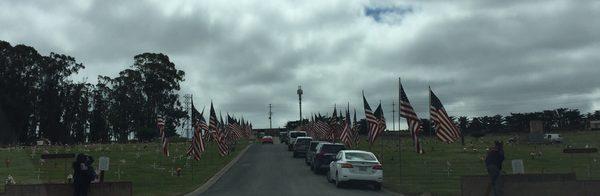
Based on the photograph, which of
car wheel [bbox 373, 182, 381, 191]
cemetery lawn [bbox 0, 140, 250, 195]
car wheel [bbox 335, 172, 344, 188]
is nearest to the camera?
car wheel [bbox 373, 182, 381, 191]

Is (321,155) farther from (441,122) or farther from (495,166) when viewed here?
(495,166)

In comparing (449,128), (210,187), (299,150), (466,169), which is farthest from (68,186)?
(299,150)

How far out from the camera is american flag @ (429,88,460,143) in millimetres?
26609

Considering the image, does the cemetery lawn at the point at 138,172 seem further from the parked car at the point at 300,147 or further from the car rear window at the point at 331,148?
the parked car at the point at 300,147

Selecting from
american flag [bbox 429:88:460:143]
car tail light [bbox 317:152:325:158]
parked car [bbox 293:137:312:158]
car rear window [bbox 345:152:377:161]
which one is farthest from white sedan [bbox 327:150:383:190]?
parked car [bbox 293:137:312:158]

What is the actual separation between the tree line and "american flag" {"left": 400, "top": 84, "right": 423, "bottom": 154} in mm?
58678

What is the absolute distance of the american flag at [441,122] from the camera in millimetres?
26609

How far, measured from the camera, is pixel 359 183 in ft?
81.5

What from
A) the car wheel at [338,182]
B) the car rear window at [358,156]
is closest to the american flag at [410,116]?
the car rear window at [358,156]

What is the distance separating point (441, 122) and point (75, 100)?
78.2 meters

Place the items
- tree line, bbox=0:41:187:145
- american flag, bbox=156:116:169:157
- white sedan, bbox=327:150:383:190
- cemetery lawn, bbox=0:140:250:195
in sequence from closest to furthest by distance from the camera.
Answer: white sedan, bbox=327:150:383:190, cemetery lawn, bbox=0:140:250:195, american flag, bbox=156:116:169:157, tree line, bbox=0:41:187:145

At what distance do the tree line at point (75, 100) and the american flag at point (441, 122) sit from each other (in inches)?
2327

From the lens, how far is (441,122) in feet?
88.1

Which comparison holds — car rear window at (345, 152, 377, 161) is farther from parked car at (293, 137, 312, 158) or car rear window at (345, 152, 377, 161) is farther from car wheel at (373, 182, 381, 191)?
parked car at (293, 137, 312, 158)
